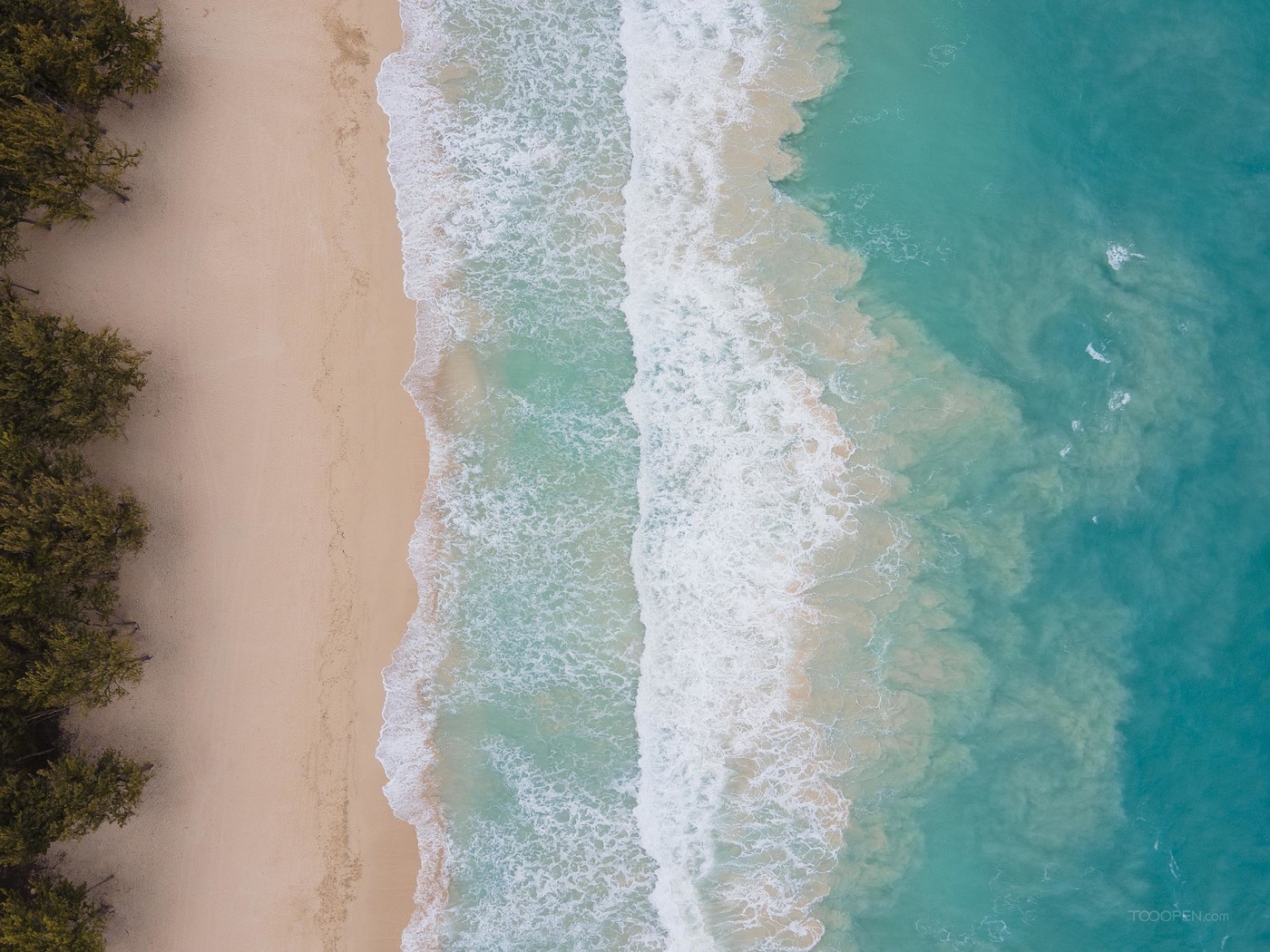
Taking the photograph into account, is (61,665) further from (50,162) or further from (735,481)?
(735,481)

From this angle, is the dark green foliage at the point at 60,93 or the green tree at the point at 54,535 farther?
the dark green foliage at the point at 60,93

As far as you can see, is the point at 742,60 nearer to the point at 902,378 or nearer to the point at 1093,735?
the point at 902,378

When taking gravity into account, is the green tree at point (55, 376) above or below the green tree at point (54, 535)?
above

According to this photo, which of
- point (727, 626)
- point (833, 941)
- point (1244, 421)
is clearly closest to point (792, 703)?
point (727, 626)

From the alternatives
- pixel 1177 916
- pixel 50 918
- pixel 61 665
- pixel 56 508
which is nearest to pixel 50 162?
pixel 56 508

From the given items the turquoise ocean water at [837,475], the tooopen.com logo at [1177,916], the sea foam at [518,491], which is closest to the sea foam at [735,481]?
the turquoise ocean water at [837,475]

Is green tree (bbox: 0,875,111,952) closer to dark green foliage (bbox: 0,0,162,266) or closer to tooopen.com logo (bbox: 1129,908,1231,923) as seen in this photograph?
dark green foliage (bbox: 0,0,162,266)

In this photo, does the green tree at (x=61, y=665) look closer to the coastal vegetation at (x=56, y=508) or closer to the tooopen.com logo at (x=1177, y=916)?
the coastal vegetation at (x=56, y=508)

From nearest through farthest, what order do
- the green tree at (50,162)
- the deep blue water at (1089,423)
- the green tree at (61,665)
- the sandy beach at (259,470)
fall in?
the green tree at (61,665), the green tree at (50,162), the sandy beach at (259,470), the deep blue water at (1089,423)
